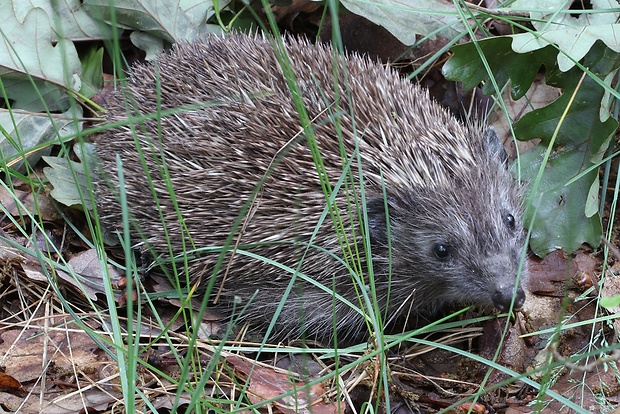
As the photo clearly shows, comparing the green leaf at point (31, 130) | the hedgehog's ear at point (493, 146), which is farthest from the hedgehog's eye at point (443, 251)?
the green leaf at point (31, 130)

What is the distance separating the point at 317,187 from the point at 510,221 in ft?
3.82

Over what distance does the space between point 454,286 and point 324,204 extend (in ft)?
2.99

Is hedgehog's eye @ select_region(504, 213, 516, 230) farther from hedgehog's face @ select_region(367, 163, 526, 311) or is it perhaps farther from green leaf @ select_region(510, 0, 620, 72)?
green leaf @ select_region(510, 0, 620, 72)

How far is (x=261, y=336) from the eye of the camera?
496 cm

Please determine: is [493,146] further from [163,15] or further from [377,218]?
[163,15]

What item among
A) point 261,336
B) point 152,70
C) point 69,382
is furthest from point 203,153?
point 69,382

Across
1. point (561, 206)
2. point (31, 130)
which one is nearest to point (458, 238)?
point (561, 206)

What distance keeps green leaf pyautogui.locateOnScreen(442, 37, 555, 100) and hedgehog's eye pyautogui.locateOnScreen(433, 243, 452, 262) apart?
1.29 m

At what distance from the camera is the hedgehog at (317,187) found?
171 inches

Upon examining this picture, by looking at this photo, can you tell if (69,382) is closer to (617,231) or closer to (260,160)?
(260,160)

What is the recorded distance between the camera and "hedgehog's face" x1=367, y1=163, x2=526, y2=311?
13.9ft

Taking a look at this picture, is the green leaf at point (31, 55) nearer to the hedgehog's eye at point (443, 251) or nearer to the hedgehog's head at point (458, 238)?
the hedgehog's head at point (458, 238)

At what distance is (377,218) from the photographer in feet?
14.5

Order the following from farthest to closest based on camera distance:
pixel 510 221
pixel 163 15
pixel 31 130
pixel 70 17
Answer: pixel 70 17 → pixel 163 15 → pixel 31 130 → pixel 510 221
